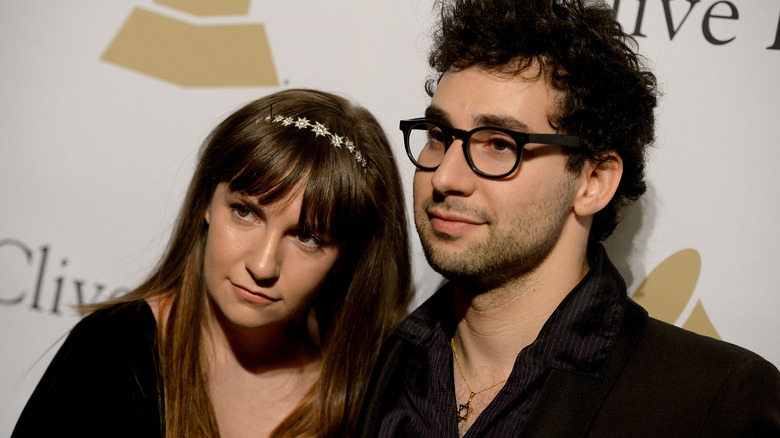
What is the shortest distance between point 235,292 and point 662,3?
146cm

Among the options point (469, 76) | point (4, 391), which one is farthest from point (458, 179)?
point (4, 391)

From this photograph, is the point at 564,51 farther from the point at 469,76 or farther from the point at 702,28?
the point at 702,28

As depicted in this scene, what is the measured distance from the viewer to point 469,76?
5.44 ft

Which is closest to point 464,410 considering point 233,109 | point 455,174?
point 455,174

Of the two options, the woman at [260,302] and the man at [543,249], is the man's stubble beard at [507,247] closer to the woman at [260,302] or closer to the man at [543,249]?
the man at [543,249]

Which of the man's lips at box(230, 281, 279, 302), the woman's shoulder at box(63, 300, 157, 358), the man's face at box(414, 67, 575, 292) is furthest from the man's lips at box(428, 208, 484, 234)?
the woman's shoulder at box(63, 300, 157, 358)

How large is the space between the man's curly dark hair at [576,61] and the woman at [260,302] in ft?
1.38

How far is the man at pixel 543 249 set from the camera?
1.46m

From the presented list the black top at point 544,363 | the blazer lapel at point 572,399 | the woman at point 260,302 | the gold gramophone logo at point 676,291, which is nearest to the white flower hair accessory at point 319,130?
the woman at point 260,302

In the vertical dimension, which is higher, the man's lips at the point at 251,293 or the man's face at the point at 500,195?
the man's face at the point at 500,195

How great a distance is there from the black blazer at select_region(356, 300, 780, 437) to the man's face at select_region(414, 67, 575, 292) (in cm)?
28

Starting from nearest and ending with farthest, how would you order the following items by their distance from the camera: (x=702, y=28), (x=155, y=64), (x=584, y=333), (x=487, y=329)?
(x=584, y=333) → (x=487, y=329) → (x=702, y=28) → (x=155, y=64)

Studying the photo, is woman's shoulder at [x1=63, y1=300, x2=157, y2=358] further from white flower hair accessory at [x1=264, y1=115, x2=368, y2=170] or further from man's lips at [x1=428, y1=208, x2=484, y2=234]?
man's lips at [x1=428, y1=208, x2=484, y2=234]

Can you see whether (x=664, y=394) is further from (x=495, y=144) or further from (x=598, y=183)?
(x=495, y=144)
